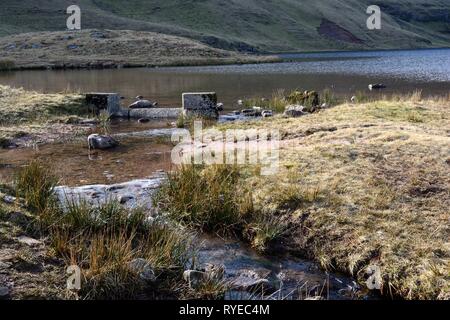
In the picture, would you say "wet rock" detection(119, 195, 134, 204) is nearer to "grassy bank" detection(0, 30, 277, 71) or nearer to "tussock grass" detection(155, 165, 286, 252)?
"tussock grass" detection(155, 165, 286, 252)

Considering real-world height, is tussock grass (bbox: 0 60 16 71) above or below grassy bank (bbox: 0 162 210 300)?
above

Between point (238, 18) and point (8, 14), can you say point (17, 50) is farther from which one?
point (238, 18)

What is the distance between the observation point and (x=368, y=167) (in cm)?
1020

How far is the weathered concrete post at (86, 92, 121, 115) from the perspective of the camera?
22406 millimetres

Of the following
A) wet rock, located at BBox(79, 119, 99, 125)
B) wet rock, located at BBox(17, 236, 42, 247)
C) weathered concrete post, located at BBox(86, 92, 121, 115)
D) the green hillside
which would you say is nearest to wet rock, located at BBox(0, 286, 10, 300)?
wet rock, located at BBox(17, 236, 42, 247)

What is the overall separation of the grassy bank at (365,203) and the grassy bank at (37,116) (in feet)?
28.7

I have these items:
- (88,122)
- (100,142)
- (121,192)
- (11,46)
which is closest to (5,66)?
(11,46)

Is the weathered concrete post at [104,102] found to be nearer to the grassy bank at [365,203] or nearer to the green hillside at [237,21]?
the grassy bank at [365,203]

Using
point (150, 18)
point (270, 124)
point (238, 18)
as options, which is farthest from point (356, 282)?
point (238, 18)

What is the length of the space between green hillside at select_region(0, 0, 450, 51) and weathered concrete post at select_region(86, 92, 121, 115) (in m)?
84.0

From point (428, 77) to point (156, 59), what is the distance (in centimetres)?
4089

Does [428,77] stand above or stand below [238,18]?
below

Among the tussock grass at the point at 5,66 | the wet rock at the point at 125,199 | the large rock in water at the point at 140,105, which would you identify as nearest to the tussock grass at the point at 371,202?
the wet rock at the point at 125,199

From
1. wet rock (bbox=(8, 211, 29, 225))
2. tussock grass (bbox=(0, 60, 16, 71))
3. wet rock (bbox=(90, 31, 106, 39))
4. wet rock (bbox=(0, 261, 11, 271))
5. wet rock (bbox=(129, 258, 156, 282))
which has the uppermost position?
wet rock (bbox=(90, 31, 106, 39))
